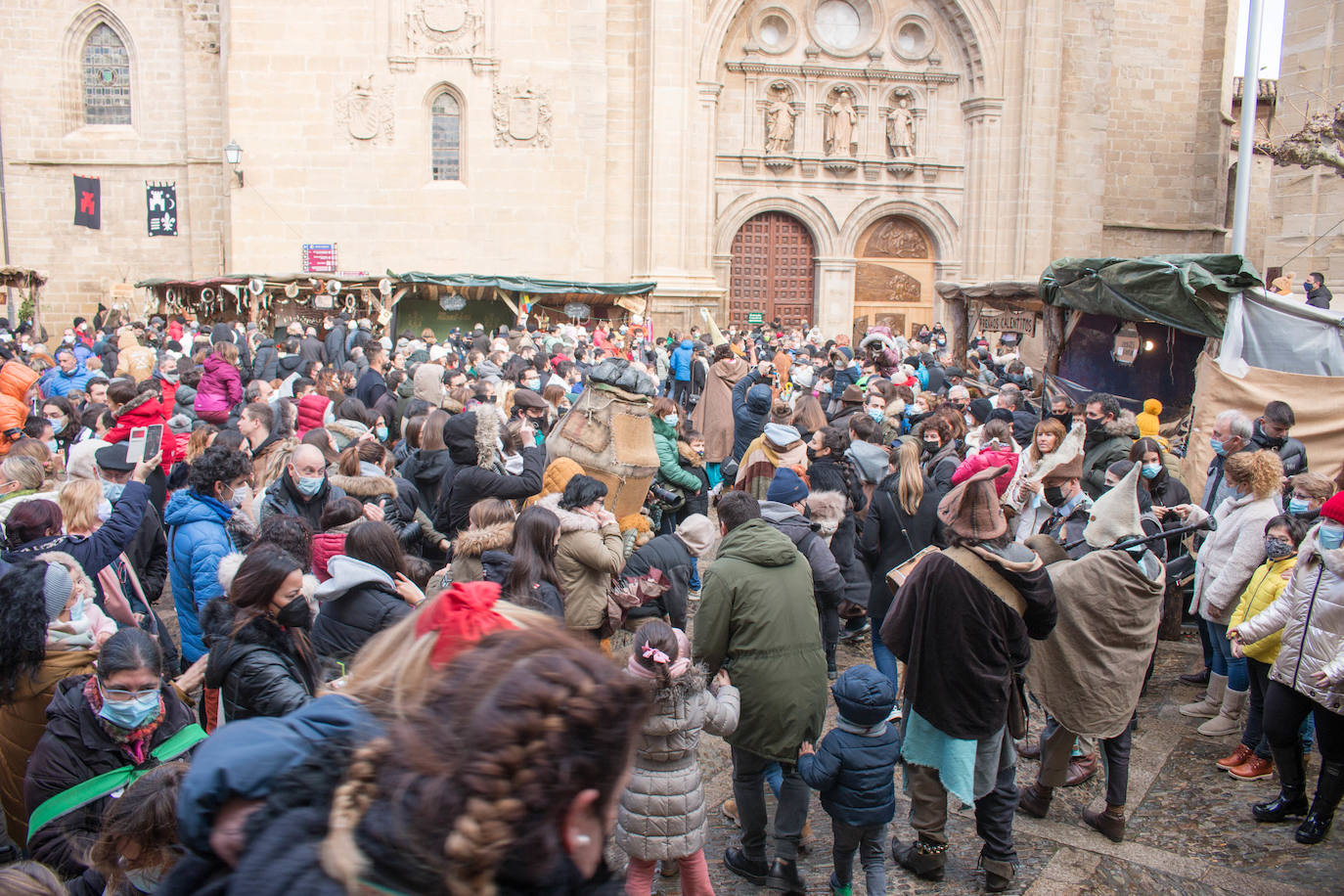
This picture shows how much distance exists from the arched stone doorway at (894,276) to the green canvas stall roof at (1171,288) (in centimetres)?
1581

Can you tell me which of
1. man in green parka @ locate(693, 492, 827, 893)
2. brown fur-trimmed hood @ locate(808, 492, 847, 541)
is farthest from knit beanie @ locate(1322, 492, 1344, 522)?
brown fur-trimmed hood @ locate(808, 492, 847, 541)

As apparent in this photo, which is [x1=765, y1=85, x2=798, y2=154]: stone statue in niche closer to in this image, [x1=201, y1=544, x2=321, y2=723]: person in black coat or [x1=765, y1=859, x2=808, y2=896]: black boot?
[x1=765, y1=859, x2=808, y2=896]: black boot

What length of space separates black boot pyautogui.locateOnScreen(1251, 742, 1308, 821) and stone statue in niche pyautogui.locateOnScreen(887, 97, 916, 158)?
22.5m

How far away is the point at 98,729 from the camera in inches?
132

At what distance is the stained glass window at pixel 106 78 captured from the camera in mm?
24547

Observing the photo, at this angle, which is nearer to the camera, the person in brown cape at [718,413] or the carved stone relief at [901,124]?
the person in brown cape at [718,413]

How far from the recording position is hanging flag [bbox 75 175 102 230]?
23.9 meters

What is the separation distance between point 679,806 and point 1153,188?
93.9ft

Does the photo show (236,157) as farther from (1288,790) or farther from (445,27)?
(1288,790)

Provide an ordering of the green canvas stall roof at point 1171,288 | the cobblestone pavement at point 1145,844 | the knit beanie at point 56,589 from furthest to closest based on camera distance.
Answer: the green canvas stall roof at point 1171,288 → the cobblestone pavement at point 1145,844 → the knit beanie at point 56,589

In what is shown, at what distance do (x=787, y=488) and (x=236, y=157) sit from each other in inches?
751

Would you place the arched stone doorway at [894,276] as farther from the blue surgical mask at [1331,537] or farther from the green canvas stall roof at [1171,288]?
the blue surgical mask at [1331,537]

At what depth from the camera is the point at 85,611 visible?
396 cm

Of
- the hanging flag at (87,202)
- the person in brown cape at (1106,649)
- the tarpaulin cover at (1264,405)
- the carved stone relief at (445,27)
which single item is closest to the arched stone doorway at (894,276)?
the carved stone relief at (445,27)
